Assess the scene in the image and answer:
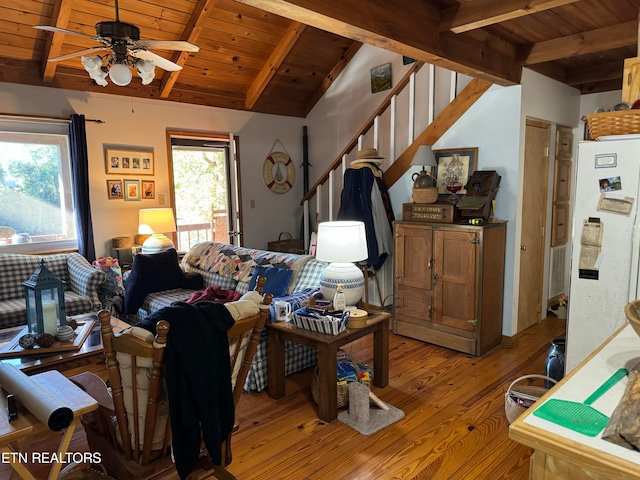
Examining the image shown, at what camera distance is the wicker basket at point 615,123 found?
83.3 inches

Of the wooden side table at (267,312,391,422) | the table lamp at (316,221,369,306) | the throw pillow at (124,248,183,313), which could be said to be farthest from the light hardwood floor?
the throw pillow at (124,248,183,313)

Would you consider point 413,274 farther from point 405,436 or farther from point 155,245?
point 155,245

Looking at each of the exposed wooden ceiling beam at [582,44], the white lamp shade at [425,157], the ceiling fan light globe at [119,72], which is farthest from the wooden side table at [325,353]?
the exposed wooden ceiling beam at [582,44]

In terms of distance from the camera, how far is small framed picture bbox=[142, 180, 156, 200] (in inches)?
197

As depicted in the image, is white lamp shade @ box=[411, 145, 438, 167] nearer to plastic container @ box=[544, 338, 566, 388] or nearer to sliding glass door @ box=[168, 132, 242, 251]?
plastic container @ box=[544, 338, 566, 388]

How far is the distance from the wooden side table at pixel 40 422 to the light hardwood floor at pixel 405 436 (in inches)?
26.3

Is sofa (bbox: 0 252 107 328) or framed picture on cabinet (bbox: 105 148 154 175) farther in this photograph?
framed picture on cabinet (bbox: 105 148 154 175)

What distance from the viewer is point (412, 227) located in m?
3.92

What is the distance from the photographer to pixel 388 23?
7.60 feet

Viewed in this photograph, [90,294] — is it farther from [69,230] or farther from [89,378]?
[89,378]

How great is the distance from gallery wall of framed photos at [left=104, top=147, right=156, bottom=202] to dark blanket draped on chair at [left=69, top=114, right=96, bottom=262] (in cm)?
26

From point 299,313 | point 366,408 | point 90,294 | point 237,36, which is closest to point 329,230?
point 299,313

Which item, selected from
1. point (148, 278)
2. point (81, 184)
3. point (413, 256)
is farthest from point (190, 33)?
point (413, 256)

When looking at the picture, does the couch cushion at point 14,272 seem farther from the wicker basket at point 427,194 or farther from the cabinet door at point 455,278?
the cabinet door at point 455,278
